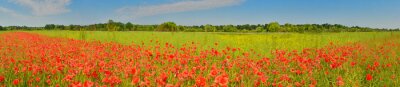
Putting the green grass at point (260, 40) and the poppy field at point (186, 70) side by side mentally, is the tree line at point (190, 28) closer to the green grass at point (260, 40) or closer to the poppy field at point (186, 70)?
the green grass at point (260, 40)

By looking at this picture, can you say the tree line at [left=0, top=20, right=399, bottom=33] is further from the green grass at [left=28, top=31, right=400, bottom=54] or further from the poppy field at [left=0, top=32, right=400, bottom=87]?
the poppy field at [left=0, top=32, right=400, bottom=87]

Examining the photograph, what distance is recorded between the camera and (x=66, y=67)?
4.42 meters

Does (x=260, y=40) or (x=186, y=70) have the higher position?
(x=186, y=70)

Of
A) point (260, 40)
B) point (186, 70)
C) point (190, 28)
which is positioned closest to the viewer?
point (186, 70)

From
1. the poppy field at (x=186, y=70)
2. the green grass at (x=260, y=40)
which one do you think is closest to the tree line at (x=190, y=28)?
the green grass at (x=260, y=40)

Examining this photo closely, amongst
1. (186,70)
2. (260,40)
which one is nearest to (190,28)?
(260,40)

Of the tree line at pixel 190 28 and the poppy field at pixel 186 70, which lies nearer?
the poppy field at pixel 186 70

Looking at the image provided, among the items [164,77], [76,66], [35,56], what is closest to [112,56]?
[35,56]

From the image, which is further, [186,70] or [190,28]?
[190,28]

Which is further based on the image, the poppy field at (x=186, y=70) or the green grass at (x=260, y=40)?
the green grass at (x=260, y=40)

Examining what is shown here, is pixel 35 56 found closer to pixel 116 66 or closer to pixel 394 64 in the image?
pixel 116 66

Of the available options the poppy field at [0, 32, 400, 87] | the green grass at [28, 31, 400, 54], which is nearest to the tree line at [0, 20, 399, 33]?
the green grass at [28, 31, 400, 54]

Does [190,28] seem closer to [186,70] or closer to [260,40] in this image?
[260,40]

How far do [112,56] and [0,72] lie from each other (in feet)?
6.74
